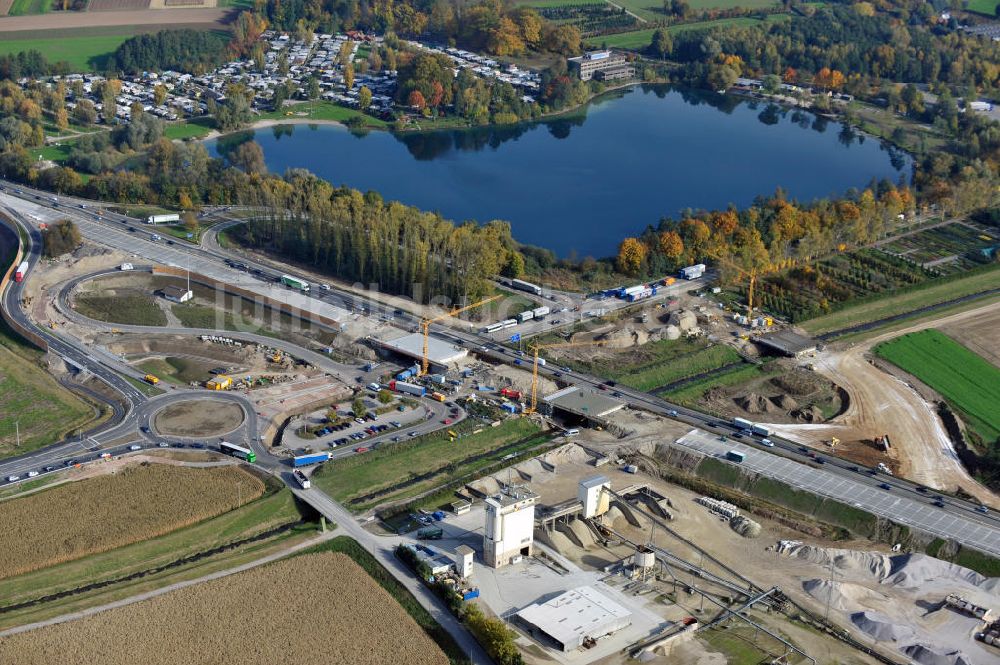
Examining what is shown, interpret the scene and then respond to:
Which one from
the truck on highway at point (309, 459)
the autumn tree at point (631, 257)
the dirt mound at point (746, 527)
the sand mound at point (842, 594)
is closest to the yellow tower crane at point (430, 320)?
the autumn tree at point (631, 257)

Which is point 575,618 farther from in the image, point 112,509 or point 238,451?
point 112,509

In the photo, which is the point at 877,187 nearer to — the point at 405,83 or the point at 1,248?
the point at 405,83


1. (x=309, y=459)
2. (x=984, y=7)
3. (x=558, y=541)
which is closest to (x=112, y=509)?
(x=309, y=459)

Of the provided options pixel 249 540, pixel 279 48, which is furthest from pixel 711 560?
pixel 279 48

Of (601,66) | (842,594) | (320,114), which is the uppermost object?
(601,66)

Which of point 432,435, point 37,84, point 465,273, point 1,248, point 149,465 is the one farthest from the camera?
point 37,84

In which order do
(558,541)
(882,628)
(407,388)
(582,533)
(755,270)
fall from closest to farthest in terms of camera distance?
Answer: (882,628)
(558,541)
(582,533)
(407,388)
(755,270)
